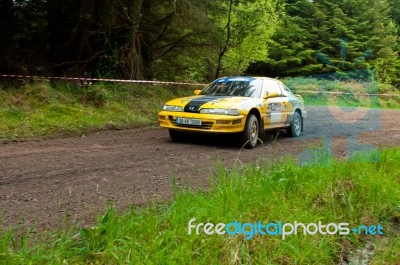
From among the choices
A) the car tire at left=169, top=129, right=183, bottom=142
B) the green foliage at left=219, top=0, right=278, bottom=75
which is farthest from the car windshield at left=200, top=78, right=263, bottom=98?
the green foliage at left=219, top=0, right=278, bottom=75

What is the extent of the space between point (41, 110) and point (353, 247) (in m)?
7.92

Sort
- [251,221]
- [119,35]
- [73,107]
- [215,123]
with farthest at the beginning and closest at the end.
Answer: [119,35], [73,107], [215,123], [251,221]

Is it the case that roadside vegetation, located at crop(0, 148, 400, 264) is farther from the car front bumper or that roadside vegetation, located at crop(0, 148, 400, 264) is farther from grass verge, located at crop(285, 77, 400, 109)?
grass verge, located at crop(285, 77, 400, 109)

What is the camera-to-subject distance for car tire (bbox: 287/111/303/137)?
9.83 m

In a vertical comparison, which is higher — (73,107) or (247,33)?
→ (247,33)

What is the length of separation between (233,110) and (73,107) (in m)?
4.93

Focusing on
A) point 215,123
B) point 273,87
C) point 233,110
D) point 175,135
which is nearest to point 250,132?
point 233,110

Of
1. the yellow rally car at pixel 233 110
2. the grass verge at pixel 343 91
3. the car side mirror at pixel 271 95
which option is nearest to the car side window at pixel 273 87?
the yellow rally car at pixel 233 110

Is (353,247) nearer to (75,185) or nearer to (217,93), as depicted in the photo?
(75,185)

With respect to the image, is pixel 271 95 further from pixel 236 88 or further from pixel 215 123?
pixel 215 123

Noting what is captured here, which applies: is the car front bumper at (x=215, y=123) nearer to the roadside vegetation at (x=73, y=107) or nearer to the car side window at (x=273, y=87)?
the car side window at (x=273, y=87)

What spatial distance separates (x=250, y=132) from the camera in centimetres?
777

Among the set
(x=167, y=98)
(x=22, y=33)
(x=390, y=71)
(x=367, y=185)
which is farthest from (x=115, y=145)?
(x=390, y=71)

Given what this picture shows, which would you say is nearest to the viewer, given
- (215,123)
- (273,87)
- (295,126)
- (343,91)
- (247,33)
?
(215,123)
